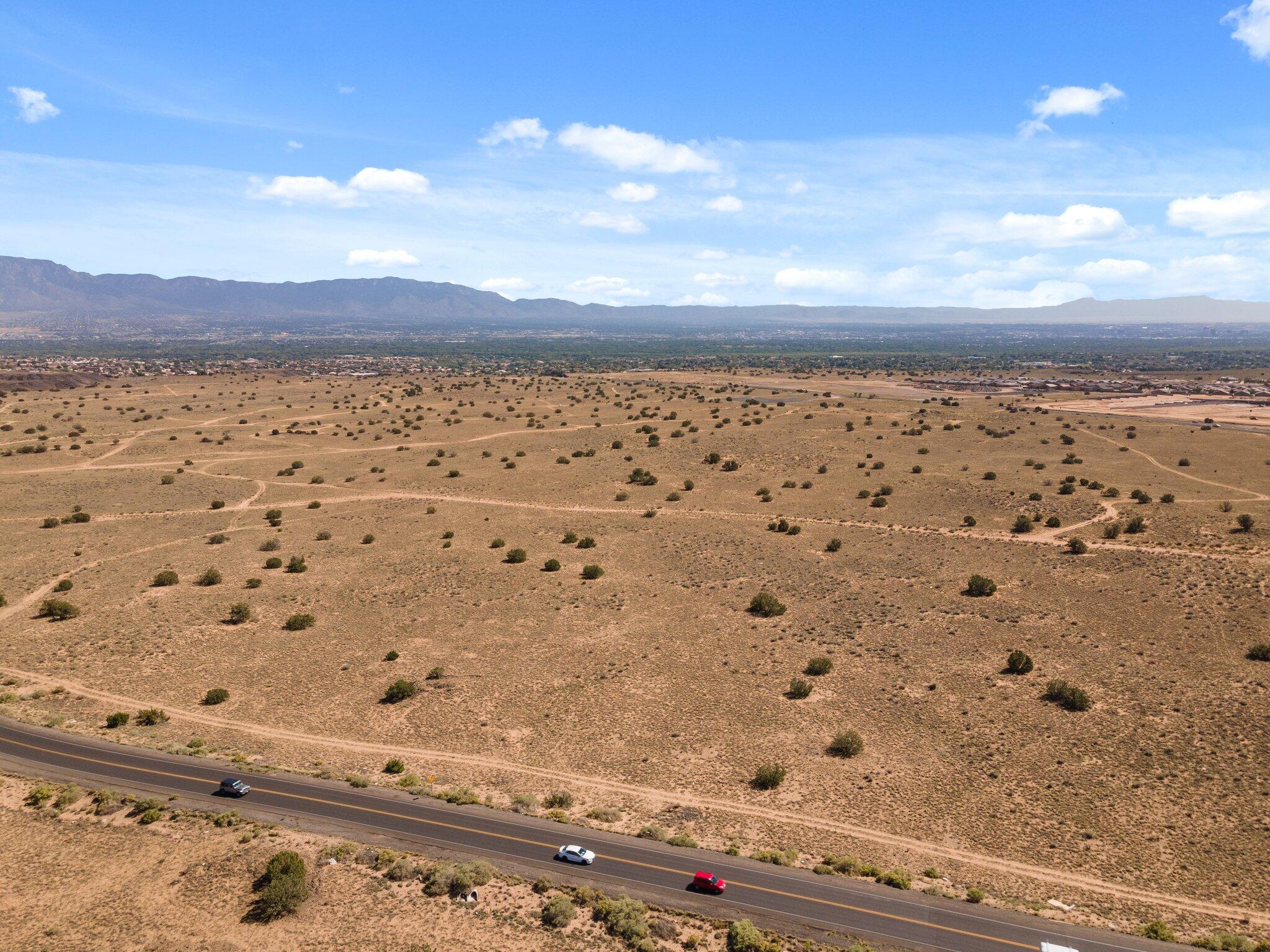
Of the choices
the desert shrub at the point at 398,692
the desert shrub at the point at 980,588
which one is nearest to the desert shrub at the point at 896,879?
the desert shrub at the point at 398,692

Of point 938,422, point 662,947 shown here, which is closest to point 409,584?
point 662,947

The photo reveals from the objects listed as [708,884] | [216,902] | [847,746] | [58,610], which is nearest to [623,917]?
[708,884]

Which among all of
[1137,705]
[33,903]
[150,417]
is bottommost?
[33,903]

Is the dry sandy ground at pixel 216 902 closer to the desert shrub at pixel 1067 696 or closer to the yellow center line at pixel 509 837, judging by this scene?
the yellow center line at pixel 509 837

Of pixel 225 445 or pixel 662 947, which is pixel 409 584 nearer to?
pixel 662 947

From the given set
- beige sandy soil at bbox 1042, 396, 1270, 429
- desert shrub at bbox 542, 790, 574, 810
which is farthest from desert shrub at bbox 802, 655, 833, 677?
beige sandy soil at bbox 1042, 396, 1270, 429
